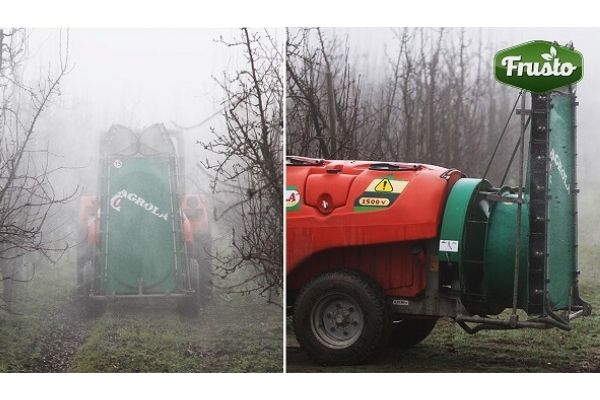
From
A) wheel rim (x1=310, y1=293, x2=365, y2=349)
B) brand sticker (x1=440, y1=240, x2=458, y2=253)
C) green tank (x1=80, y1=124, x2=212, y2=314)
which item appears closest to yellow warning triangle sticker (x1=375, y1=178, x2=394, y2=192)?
brand sticker (x1=440, y1=240, x2=458, y2=253)

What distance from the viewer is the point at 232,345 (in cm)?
747

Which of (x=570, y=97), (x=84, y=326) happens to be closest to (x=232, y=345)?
(x=84, y=326)

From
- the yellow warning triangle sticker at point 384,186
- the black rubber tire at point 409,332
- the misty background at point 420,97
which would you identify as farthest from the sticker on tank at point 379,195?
the black rubber tire at point 409,332

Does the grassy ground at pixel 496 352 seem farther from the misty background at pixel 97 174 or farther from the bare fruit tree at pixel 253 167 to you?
the misty background at pixel 97 174

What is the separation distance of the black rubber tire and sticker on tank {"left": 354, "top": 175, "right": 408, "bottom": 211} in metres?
0.92

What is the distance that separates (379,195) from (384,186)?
3.0 inches

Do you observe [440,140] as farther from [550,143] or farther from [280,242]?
[280,242]

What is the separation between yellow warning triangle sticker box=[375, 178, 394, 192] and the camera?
709cm

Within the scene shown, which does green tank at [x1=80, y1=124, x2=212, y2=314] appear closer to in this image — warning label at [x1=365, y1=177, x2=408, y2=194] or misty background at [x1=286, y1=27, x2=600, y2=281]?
misty background at [x1=286, y1=27, x2=600, y2=281]

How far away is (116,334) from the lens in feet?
24.7

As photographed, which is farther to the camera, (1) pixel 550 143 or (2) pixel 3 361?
(2) pixel 3 361

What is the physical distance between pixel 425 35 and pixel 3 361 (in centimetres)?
390

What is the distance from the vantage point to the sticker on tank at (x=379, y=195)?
23.1ft

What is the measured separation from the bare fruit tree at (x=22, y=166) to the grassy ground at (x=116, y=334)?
0.69 feet
